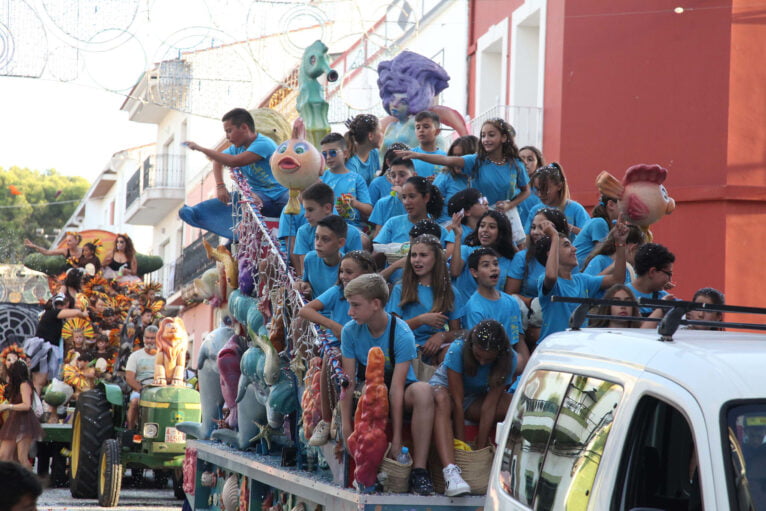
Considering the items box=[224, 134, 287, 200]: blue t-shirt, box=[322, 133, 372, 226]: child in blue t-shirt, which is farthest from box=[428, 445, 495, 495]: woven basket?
box=[224, 134, 287, 200]: blue t-shirt

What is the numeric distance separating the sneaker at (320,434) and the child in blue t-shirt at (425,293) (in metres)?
0.91

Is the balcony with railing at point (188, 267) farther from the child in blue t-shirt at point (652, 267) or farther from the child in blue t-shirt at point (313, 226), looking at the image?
the child in blue t-shirt at point (652, 267)

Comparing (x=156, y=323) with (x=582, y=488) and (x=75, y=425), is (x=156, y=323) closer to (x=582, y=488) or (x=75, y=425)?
(x=75, y=425)

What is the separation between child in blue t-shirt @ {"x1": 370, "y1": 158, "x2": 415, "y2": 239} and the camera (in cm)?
1004

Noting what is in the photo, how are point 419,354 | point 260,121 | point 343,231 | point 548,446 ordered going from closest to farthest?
point 548,446 → point 419,354 → point 343,231 → point 260,121

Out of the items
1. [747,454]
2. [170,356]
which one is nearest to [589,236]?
[747,454]

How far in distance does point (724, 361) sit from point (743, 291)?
12.9m

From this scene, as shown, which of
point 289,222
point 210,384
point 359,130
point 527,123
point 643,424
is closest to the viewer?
point 643,424

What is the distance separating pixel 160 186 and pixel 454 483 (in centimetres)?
3991

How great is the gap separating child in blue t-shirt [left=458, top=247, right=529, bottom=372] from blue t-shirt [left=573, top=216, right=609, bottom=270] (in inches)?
56.5

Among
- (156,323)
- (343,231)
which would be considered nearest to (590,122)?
(156,323)

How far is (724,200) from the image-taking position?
16531mm

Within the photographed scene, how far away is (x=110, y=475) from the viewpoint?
1433 centimetres

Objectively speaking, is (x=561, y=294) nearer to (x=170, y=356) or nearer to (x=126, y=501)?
(x=170, y=356)
